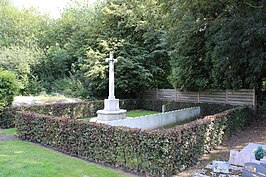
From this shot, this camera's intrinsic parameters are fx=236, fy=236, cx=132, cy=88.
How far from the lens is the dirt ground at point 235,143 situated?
18.4 feet

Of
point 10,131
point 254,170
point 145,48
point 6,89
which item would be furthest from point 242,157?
point 145,48

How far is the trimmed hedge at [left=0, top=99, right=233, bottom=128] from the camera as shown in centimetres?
1047

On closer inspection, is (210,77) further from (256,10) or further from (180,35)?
(256,10)

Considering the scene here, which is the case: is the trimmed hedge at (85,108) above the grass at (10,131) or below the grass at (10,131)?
above

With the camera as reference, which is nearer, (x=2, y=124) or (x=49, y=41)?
(x=2, y=124)

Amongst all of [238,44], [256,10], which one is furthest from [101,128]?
[256,10]

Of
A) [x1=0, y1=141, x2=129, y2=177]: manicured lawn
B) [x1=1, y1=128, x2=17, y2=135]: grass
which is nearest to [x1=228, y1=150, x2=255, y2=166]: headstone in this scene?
[x1=0, y1=141, x2=129, y2=177]: manicured lawn

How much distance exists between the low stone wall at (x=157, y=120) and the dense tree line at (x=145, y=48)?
2067 millimetres

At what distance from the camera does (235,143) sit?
7691mm

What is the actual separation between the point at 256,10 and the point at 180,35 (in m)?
3.68

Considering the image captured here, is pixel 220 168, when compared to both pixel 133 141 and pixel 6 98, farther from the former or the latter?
pixel 6 98

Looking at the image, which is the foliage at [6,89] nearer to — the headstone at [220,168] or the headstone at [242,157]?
the headstone at [220,168]

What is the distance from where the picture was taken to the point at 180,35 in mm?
11789

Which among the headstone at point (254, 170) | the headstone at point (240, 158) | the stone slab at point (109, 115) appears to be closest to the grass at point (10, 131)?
the stone slab at point (109, 115)
